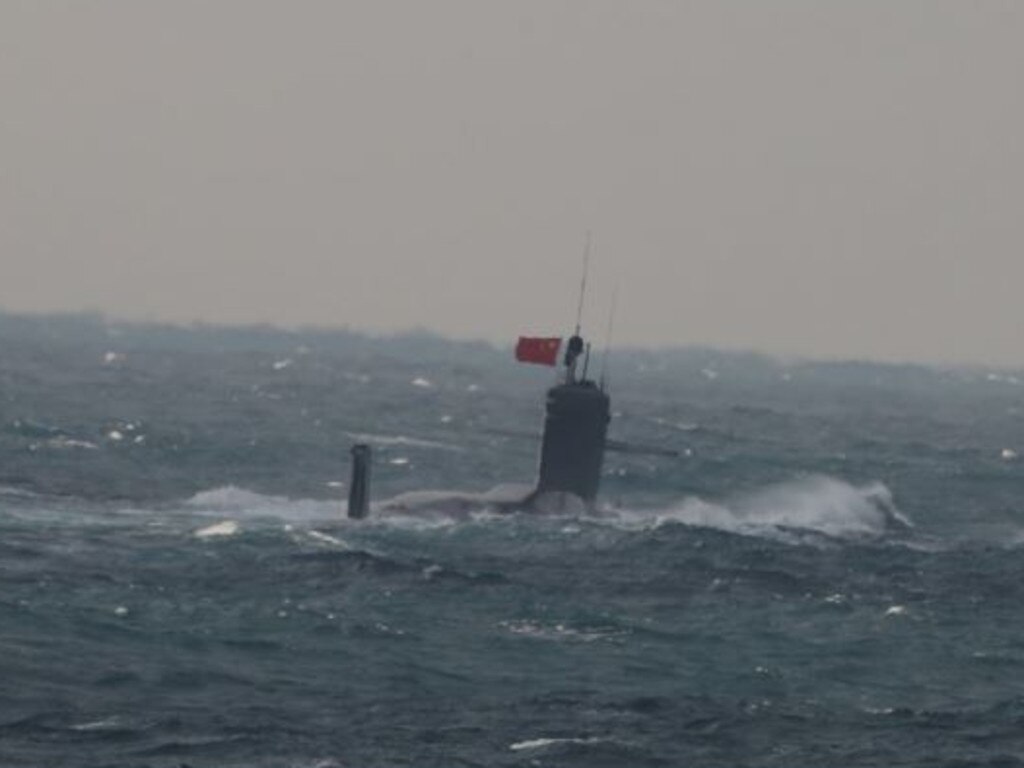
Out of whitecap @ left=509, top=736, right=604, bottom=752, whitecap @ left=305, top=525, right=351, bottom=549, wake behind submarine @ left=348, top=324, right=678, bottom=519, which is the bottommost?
whitecap @ left=509, top=736, right=604, bottom=752

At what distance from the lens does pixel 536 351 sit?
60.8 m

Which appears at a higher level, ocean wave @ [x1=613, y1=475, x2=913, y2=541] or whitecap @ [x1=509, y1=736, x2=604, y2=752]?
ocean wave @ [x1=613, y1=475, x2=913, y2=541]

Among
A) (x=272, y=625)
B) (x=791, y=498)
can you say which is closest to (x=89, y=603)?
(x=272, y=625)

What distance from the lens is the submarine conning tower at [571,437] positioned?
6050cm

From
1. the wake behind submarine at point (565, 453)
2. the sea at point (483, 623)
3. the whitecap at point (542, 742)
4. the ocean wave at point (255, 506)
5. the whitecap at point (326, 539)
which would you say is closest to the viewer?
the whitecap at point (542, 742)

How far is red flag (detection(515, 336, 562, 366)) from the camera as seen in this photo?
60938 millimetres

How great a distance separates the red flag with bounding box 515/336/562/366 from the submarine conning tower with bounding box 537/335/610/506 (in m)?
0.89

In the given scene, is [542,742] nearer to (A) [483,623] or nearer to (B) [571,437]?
(A) [483,623]

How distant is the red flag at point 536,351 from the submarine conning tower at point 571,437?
89 centimetres

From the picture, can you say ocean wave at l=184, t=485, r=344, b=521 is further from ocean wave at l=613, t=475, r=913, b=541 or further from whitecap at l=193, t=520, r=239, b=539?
ocean wave at l=613, t=475, r=913, b=541

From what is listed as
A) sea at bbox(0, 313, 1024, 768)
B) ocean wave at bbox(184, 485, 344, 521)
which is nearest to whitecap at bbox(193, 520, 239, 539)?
sea at bbox(0, 313, 1024, 768)

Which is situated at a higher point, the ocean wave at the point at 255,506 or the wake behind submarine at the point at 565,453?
the wake behind submarine at the point at 565,453

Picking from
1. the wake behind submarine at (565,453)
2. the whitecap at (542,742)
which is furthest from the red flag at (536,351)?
the whitecap at (542,742)

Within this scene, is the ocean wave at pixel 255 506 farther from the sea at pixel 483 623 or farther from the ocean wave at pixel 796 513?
the ocean wave at pixel 796 513
